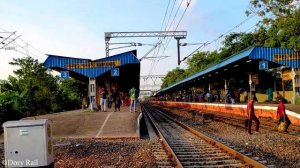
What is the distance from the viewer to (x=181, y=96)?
259 feet

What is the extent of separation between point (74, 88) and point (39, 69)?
567 inches

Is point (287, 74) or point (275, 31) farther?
point (275, 31)

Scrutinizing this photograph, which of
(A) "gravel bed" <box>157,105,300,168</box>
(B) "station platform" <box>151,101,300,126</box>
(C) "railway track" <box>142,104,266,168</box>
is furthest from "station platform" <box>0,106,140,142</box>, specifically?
(B) "station platform" <box>151,101,300,126</box>

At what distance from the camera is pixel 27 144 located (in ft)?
27.9

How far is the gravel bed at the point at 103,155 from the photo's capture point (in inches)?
414

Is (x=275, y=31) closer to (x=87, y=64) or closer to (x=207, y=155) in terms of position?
(x=87, y=64)

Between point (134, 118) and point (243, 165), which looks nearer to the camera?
point (243, 165)

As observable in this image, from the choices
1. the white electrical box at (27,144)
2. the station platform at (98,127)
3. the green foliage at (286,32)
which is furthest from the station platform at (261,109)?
the white electrical box at (27,144)

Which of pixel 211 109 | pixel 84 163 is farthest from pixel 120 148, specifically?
pixel 211 109

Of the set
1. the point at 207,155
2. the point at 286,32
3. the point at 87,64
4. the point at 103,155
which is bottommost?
the point at 103,155

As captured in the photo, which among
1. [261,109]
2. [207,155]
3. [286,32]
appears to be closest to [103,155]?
[207,155]

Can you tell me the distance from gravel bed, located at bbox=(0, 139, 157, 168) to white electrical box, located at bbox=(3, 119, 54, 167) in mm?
2014

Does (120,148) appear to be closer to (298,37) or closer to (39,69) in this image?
(298,37)

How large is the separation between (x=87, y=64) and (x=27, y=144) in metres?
21.7
